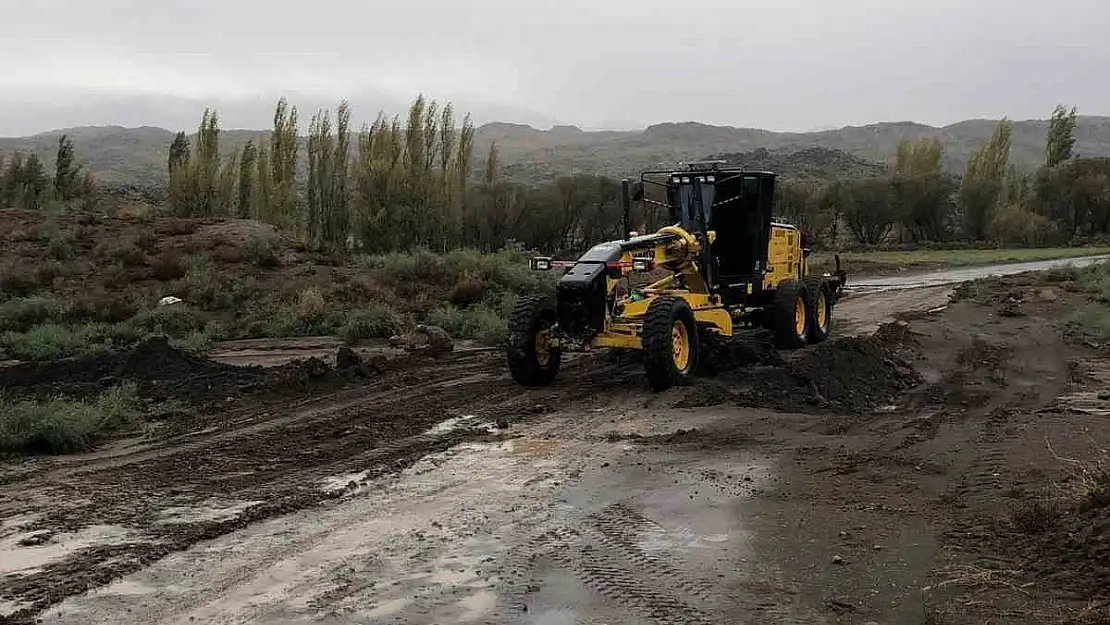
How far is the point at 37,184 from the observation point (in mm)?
39688

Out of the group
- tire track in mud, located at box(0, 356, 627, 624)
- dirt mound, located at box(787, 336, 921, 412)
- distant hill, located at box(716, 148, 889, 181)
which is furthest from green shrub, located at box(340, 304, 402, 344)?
distant hill, located at box(716, 148, 889, 181)

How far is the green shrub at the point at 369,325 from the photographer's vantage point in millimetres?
17984

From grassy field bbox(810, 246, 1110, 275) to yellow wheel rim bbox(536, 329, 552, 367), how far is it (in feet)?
73.9

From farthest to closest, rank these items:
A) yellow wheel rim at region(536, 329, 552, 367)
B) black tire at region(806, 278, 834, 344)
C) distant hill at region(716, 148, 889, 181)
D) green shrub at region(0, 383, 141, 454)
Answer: distant hill at region(716, 148, 889, 181) → black tire at region(806, 278, 834, 344) → yellow wheel rim at region(536, 329, 552, 367) → green shrub at region(0, 383, 141, 454)

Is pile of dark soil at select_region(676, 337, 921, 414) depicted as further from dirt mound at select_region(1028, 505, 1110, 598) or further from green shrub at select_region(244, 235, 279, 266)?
green shrub at select_region(244, 235, 279, 266)

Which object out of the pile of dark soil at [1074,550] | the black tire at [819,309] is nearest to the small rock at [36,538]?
the pile of dark soil at [1074,550]

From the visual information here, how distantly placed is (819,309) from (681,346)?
17.5 feet

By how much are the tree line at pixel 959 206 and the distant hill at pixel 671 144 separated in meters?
60.9

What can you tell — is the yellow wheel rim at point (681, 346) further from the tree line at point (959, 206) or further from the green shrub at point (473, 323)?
the tree line at point (959, 206)

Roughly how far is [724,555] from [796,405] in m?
5.63

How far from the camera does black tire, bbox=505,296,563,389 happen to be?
12.1 m

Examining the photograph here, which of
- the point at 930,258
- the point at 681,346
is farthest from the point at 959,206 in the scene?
the point at 681,346

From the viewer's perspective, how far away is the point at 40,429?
9.12 m

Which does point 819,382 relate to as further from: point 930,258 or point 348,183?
point 930,258
